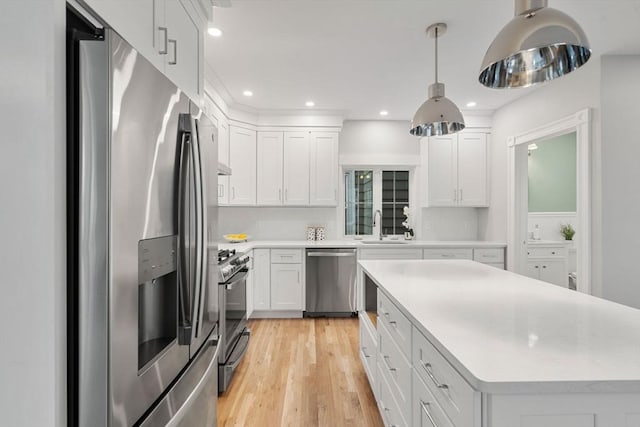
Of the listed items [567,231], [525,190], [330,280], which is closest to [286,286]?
[330,280]

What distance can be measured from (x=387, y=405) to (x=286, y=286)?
98.0 inches

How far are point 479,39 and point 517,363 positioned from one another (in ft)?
8.46

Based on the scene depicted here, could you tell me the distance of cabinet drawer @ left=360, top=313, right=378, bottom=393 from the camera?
7.10 feet

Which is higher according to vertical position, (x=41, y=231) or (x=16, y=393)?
(x=41, y=231)

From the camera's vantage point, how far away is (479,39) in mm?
2602

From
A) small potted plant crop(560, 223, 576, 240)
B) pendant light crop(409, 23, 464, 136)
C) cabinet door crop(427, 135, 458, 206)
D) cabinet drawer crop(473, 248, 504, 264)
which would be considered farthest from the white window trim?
pendant light crop(409, 23, 464, 136)

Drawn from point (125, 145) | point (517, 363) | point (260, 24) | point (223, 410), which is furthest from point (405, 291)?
point (260, 24)

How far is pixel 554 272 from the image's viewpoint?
170 inches

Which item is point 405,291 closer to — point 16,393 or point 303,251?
point 16,393

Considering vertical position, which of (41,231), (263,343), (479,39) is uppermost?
(479,39)

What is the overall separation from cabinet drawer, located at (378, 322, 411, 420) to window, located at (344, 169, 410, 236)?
2957mm

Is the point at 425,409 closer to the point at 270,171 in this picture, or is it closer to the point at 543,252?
the point at 270,171

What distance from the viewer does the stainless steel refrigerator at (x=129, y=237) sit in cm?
75

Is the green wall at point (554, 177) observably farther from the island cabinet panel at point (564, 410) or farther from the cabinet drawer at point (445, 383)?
the island cabinet panel at point (564, 410)
